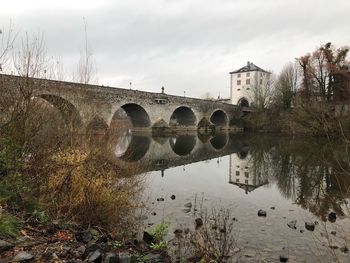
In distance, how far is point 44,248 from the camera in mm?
3674

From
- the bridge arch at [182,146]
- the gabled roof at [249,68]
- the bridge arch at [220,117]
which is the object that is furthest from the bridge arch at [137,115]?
the gabled roof at [249,68]

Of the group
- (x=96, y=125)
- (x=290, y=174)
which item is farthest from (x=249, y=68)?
(x=96, y=125)

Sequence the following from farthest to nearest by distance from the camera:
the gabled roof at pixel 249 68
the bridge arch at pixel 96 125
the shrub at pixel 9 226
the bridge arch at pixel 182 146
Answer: the gabled roof at pixel 249 68 → the bridge arch at pixel 182 146 → the bridge arch at pixel 96 125 → the shrub at pixel 9 226

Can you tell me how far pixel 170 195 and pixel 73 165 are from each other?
3771 mm

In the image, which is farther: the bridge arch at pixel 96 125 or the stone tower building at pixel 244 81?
the stone tower building at pixel 244 81

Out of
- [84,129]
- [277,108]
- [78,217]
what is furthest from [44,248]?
[277,108]

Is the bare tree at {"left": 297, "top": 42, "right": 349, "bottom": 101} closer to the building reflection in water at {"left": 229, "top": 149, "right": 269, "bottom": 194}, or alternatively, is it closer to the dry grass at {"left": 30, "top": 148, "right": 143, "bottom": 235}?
the building reflection in water at {"left": 229, "top": 149, "right": 269, "bottom": 194}

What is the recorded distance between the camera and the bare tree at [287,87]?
43.0 m

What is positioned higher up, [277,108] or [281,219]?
[277,108]

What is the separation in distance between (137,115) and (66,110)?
3225 centimetres

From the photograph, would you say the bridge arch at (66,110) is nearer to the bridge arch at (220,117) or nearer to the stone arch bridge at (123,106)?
the stone arch bridge at (123,106)

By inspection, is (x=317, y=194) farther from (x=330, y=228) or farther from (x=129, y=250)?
(x=129, y=250)

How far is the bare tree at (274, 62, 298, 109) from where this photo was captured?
4303 centimetres

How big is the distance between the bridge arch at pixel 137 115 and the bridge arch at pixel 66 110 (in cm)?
2828
